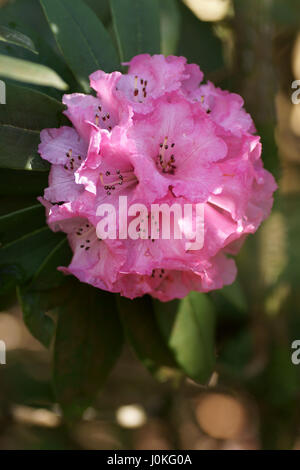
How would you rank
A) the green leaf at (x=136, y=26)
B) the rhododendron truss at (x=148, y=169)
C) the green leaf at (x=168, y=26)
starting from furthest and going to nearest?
the green leaf at (x=168, y=26)
the green leaf at (x=136, y=26)
the rhododendron truss at (x=148, y=169)

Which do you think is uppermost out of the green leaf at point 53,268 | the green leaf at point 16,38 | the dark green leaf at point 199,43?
the dark green leaf at point 199,43

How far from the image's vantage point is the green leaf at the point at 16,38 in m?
1.08

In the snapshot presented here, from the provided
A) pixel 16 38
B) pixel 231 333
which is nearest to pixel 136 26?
pixel 16 38

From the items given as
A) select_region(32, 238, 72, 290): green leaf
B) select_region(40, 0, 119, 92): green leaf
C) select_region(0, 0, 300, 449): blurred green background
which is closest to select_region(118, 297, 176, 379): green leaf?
select_region(32, 238, 72, 290): green leaf

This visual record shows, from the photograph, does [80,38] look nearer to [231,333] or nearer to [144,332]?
[144,332]

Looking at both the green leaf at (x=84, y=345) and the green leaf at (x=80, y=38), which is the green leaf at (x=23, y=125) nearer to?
the green leaf at (x=80, y=38)

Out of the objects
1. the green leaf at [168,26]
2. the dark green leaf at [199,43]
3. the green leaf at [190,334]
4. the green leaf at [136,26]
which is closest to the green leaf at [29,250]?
the green leaf at [190,334]

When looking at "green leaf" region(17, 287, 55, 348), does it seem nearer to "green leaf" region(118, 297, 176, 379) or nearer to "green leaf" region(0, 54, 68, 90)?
"green leaf" region(118, 297, 176, 379)

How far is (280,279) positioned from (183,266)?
1367 millimetres

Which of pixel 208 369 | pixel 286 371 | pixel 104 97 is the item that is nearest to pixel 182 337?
pixel 208 369

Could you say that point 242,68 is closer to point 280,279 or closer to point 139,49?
point 139,49

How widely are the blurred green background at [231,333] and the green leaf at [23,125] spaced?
Result: 167mm

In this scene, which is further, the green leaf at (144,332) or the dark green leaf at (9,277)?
the green leaf at (144,332)

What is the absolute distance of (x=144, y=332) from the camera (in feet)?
4.35
